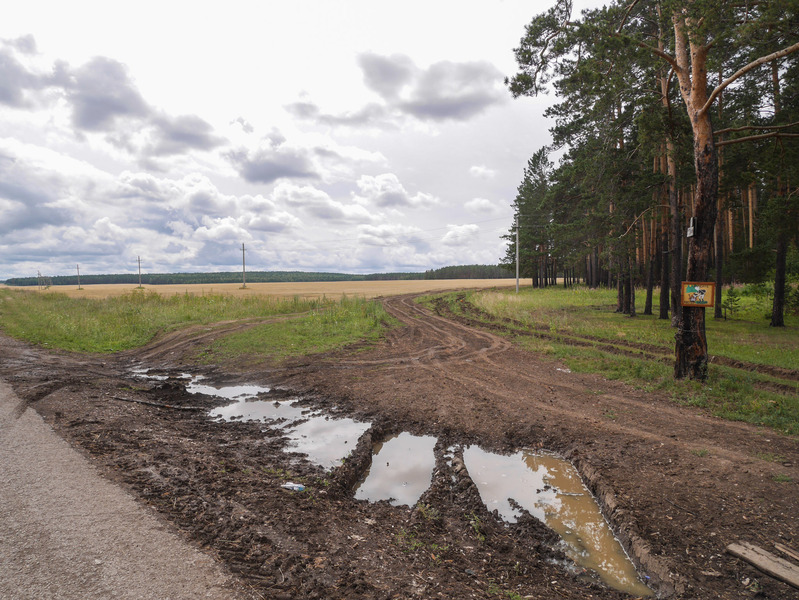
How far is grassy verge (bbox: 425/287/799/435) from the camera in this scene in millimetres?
8164

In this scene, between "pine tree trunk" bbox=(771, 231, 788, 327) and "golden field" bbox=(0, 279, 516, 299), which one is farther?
"golden field" bbox=(0, 279, 516, 299)

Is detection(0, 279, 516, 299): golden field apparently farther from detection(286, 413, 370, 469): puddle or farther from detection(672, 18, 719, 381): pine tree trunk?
detection(672, 18, 719, 381): pine tree trunk

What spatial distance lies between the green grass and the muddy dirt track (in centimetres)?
409

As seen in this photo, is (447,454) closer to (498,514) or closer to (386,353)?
(498,514)

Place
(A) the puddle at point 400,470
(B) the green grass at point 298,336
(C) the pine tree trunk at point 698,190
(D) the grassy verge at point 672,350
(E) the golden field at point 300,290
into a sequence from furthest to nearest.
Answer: (E) the golden field at point 300,290
(B) the green grass at point 298,336
(C) the pine tree trunk at point 698,190
(D) the grassy verge at point 672,350
(A) the puddle at point 400,470

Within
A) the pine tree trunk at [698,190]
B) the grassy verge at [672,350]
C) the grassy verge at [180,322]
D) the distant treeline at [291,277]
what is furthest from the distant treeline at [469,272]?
the pine tree trunk at [698,190]

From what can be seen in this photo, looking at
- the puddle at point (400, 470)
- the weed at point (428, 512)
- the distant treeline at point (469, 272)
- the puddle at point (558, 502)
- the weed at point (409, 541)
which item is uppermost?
the distant treeline at point (469, 272)

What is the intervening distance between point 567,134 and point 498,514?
Answer: 26.4m

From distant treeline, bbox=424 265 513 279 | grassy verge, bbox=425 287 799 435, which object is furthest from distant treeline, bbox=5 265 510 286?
grassy verge, bbox=425 287 799 435

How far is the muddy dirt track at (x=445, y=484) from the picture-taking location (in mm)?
3514

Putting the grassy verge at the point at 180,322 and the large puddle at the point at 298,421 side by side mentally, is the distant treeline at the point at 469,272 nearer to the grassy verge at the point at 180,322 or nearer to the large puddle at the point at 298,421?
the grassy verge at the point at 180,322

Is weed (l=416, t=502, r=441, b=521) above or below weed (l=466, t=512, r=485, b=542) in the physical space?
above

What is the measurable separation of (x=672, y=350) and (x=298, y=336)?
1402 centimetres

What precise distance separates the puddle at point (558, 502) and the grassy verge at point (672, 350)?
4.41 meters
